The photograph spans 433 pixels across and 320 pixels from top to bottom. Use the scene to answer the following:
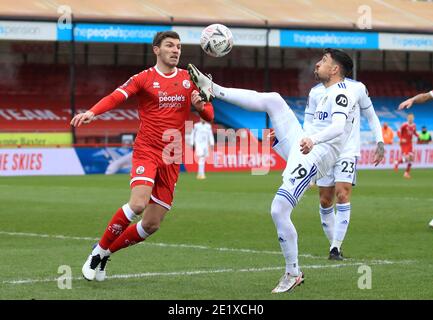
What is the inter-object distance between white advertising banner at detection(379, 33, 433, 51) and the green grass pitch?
22085mm

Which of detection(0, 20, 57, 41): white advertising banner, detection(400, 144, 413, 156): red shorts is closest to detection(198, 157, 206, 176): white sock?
detection(400, 144, 413, 156): red shorts

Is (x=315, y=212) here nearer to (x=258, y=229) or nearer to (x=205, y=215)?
(x=205, y=215)

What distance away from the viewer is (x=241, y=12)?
45.2 m

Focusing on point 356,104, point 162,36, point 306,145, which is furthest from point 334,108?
point 356,104

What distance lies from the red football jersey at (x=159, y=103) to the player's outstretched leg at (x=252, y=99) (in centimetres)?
40

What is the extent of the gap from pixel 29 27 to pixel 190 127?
7.38 metres

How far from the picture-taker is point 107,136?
4125 cm

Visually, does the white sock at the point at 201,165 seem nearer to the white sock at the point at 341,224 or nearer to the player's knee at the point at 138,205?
the white sock at the point at 341,224

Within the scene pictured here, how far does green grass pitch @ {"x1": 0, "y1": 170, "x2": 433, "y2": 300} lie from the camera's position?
986 cm

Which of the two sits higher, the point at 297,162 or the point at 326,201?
the point at 297,162

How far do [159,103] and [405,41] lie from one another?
126 feet

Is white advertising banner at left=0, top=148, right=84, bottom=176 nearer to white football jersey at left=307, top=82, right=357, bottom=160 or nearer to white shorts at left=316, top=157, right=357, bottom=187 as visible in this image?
white shorts at left=316, top=157, right=357, bottom=187

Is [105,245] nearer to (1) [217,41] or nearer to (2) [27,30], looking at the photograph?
(1) [217,41]

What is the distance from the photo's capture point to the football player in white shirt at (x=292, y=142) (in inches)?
387
